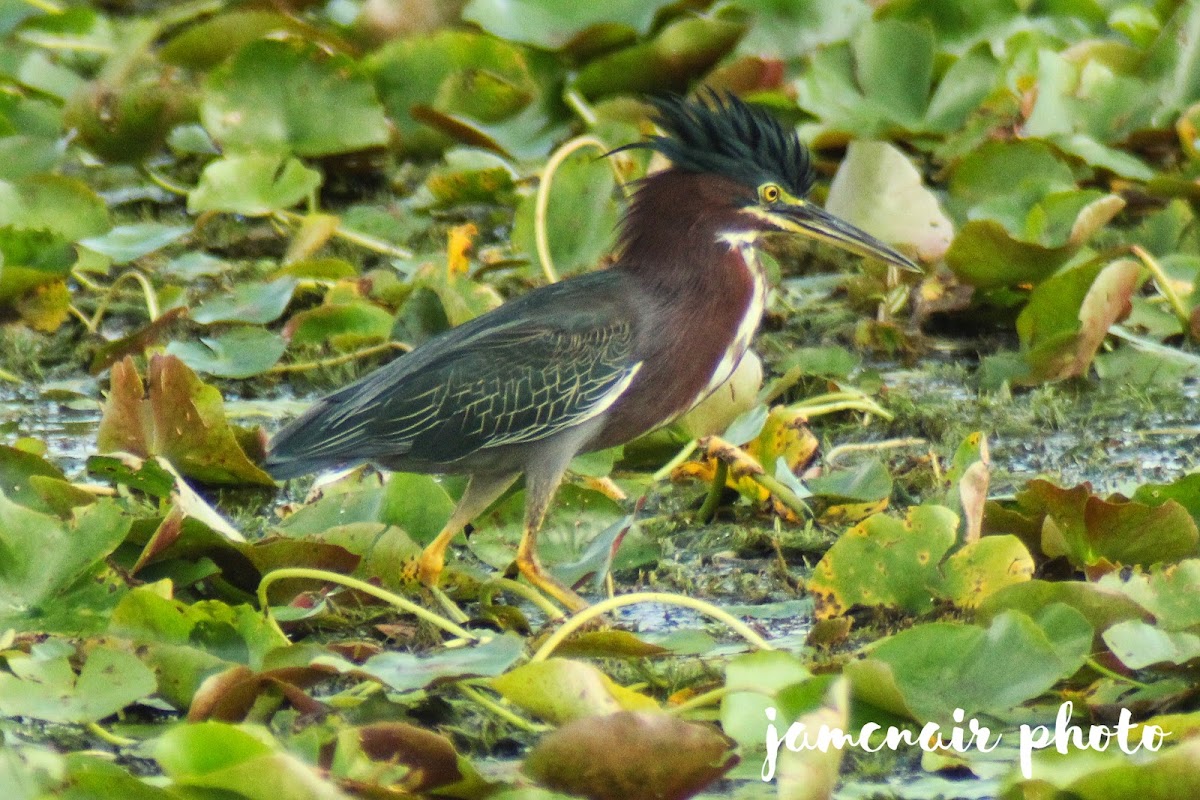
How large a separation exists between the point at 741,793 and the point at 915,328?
10.2ft

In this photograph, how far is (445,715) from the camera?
362 centimetres

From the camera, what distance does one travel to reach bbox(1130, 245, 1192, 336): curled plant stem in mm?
5461

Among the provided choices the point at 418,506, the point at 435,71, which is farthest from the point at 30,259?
the point at 418,506

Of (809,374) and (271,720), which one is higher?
(271,720)

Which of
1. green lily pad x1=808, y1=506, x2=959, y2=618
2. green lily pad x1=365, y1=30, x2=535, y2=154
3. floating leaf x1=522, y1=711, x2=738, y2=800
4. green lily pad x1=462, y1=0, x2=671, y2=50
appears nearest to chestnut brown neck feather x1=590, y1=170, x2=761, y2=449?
green lily pad x1=808, y1=506, x2=959, y2=618

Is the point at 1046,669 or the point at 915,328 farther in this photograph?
the point at 915,328

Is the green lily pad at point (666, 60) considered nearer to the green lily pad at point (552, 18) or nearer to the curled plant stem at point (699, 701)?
the green lily pad at point (552, 18)

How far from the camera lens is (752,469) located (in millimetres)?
4570

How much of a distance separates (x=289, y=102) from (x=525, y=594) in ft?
11.8

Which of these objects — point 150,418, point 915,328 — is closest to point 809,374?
point 915,328

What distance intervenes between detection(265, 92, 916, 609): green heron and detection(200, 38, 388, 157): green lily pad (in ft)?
8.37

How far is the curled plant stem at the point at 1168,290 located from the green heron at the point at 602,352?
1162 mm

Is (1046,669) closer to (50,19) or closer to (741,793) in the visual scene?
(741,793)

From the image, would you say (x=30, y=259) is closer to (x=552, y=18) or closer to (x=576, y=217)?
(x=576, y=217)
